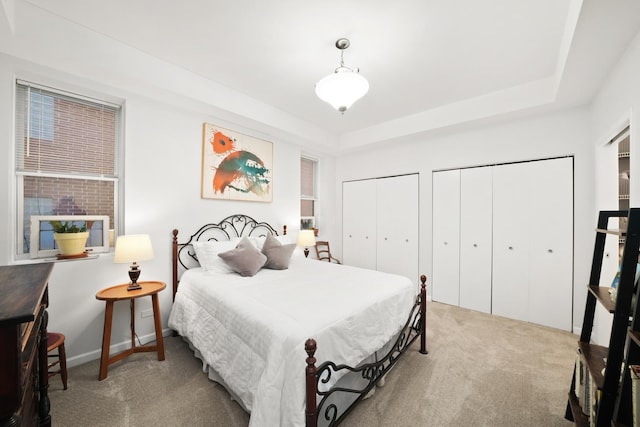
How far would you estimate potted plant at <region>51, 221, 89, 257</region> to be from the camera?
2.24 m

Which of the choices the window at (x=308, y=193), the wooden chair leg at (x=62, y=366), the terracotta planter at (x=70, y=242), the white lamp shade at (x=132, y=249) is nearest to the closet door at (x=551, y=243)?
the window at (x=308, y=193)

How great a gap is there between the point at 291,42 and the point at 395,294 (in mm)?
2355

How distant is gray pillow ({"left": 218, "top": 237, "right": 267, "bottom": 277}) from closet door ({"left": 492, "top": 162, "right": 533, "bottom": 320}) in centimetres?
305

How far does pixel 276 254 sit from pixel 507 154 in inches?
126

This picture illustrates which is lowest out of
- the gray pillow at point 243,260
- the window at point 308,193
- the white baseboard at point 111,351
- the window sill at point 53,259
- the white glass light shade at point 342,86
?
the white baseboard at point 111,351

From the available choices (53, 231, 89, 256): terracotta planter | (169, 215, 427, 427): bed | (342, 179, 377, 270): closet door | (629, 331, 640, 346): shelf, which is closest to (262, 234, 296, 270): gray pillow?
(169, 215, 427, 427): bed

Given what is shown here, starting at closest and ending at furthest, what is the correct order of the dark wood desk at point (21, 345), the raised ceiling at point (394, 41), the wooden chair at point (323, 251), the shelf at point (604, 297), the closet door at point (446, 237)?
the dark wood desk at point (21, 345) < the shelf at point (604, 297) < the raised ceiling at point (394, 41) < the closet door at point (446, 237) < the wooden chair at point (323, 251)

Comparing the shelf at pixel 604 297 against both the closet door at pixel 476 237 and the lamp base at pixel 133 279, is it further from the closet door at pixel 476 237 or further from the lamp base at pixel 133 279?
the lamp base at pixel 133 279

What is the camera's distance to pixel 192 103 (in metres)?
2.83

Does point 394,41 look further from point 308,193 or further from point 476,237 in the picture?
point 308,193

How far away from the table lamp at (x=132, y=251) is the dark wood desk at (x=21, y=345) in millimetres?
771

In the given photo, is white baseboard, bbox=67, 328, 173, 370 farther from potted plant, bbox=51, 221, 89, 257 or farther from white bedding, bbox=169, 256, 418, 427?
potted plant, bbox=51, 221, 89, 257

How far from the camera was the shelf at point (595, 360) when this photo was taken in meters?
1.32

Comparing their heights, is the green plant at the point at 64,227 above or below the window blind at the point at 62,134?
below
